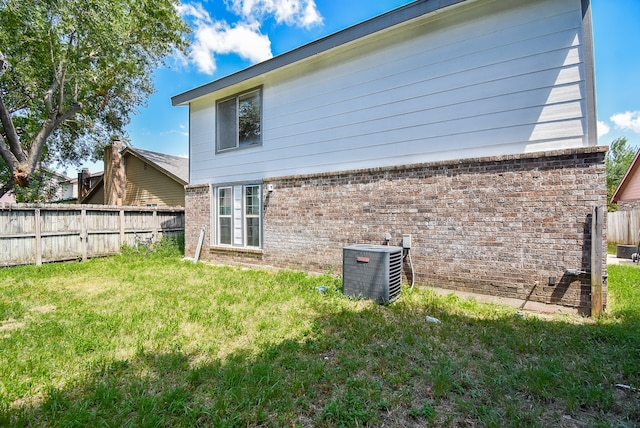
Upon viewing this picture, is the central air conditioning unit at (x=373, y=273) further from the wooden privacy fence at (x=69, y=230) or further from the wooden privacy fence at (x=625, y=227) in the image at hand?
the wooden privacy fence at (x=625, y=227)

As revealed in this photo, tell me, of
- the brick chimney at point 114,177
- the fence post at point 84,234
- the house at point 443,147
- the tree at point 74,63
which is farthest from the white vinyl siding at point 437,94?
the brick chimney at point 114,177

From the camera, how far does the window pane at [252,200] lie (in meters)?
7.67

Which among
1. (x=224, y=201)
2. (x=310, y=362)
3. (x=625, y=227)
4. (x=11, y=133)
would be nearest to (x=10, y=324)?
(x=310, y=362)

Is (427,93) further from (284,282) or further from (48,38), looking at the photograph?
(48,38)

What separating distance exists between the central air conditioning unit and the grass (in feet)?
0.79

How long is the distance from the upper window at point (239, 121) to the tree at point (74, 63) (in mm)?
6908

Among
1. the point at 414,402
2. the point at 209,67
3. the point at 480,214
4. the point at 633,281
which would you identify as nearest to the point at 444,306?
the point at 480,214

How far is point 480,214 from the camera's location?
475 centimetres

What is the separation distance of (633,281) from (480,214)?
386 centimetres

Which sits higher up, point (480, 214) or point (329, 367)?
point (480, 214)

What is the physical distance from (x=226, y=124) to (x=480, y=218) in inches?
266

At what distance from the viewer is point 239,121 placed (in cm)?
802

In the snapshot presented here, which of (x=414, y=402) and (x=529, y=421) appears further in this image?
(x=414, y=402)

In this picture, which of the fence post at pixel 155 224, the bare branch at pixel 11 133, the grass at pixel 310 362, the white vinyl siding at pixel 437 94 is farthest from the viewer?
the bare branch at pixel 11 133
